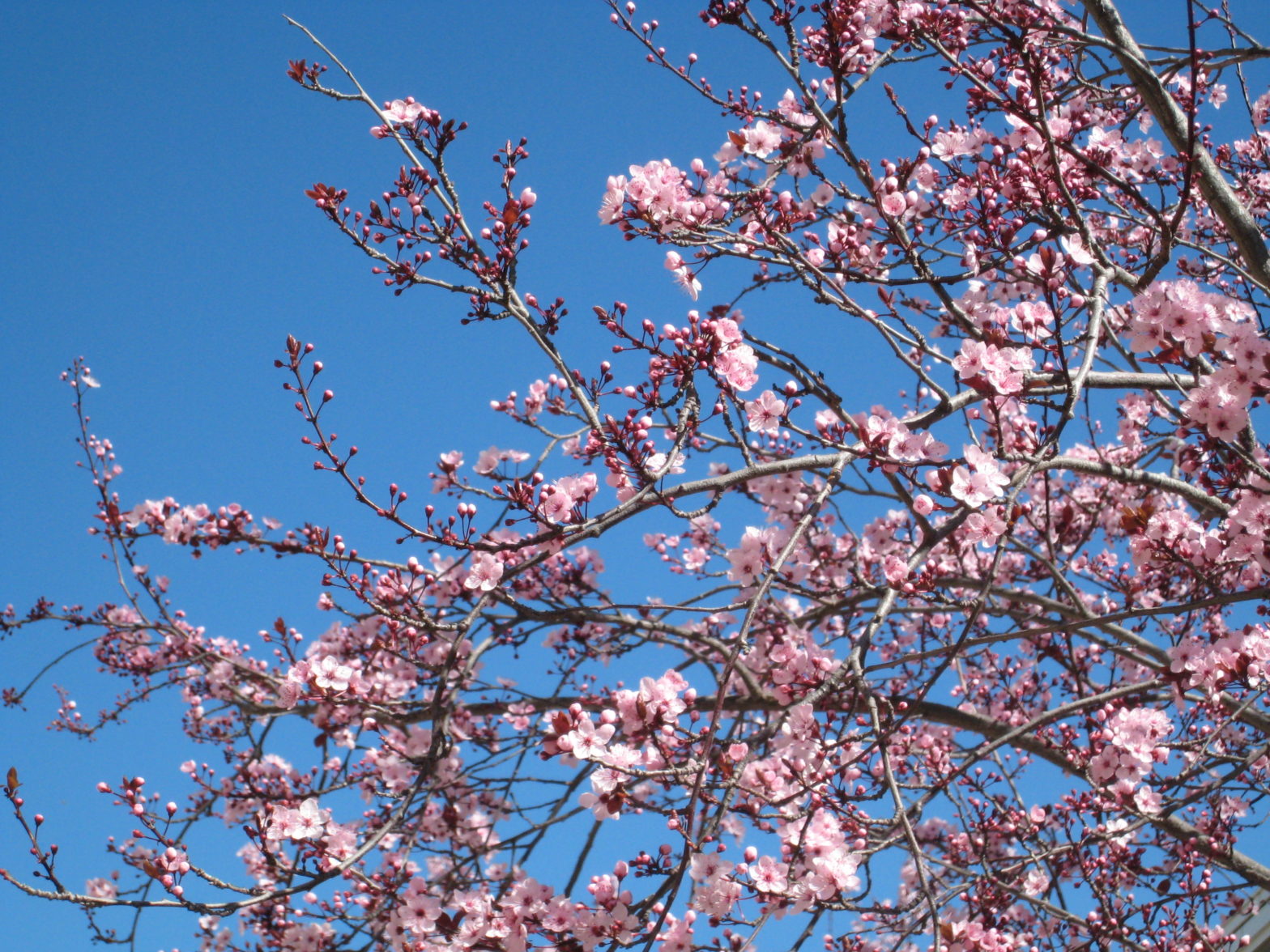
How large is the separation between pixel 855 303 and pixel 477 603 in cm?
152

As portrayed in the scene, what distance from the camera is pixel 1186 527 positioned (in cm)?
315

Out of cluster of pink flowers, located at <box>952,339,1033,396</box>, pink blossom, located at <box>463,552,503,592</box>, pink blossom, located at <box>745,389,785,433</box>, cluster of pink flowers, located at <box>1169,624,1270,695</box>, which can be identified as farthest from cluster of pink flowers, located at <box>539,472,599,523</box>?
cluster of pink flowers, located at <box>1169,624,1270,695</box>

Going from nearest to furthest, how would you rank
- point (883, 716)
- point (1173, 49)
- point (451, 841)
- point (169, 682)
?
point (883, 716) → point (1173, 49) → point (451, 841) → point (169, 682)

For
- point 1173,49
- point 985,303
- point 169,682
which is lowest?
point 169,682

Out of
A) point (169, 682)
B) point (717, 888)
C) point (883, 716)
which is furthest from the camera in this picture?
point (169, 682)

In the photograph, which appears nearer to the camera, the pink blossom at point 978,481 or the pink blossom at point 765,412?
the pink blossom at point 978,481

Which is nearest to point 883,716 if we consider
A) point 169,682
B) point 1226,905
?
point 1226,905

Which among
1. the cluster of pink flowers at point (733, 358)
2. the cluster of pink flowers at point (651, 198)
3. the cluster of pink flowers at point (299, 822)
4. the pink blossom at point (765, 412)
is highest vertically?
the cluster of pink flowers at point (651, 198)

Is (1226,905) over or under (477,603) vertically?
under

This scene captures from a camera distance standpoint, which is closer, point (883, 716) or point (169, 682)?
point (883, 716)

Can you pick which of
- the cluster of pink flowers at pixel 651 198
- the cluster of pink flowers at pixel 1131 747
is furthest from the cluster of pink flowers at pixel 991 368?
the cluster of pink flowers at pixel 1131 747

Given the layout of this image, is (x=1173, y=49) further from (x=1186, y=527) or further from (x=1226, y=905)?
(x=1226, y=905)

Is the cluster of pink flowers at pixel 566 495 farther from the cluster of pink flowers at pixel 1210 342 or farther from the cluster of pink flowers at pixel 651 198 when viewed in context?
the cluster of pink flowers at pixel 1210 342

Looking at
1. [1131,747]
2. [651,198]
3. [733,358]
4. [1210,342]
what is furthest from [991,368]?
[1131,747]
